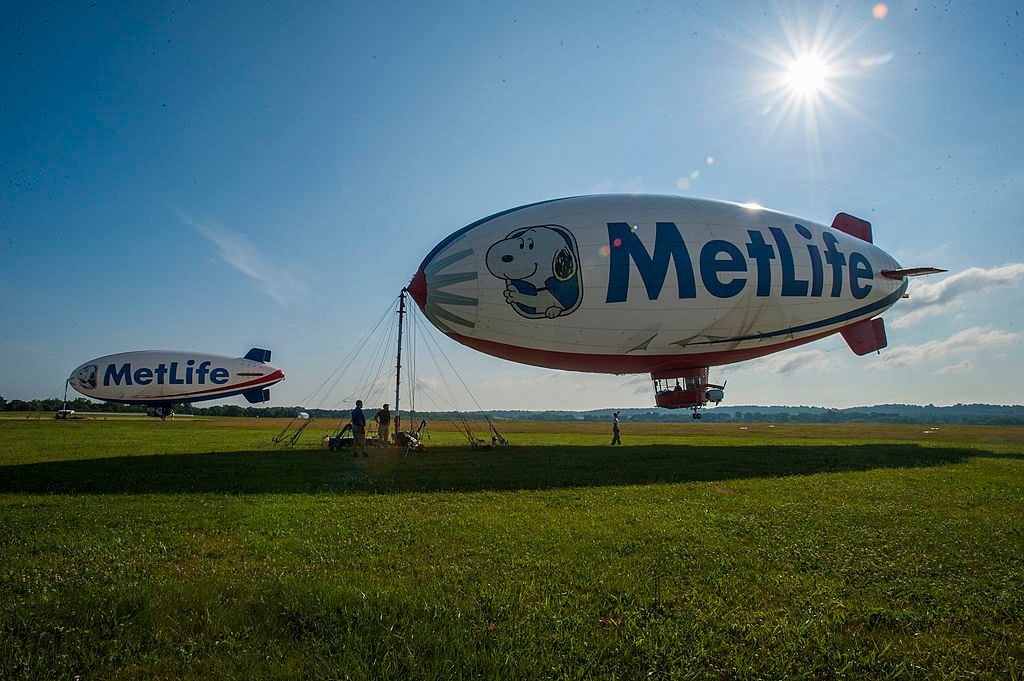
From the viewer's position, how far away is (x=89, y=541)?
242 inches

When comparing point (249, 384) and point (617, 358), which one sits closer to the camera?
point (617, 358)

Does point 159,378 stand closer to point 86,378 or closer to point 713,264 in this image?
point 86,378

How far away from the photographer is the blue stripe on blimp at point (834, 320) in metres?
20.7

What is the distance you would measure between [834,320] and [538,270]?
1390 cm

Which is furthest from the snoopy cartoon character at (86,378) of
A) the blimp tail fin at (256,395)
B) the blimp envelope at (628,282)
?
the blimp envelope at (628,282)

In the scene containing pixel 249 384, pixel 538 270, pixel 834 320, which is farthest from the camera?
pixel 249 384

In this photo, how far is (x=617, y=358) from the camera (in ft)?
65.9

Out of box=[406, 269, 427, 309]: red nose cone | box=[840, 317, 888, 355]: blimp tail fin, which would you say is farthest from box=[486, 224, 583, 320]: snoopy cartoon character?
box=[840, 317, 888, 355]: blimp tail fin

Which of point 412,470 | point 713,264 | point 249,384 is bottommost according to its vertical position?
point 412,470

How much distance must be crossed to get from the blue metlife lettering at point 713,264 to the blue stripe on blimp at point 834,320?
1304 mm

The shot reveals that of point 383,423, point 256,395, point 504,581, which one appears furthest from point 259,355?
point 504,581

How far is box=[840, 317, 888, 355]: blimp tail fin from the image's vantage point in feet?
79.2

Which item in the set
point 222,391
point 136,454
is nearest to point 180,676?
point 136,454

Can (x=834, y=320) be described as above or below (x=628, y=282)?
below
